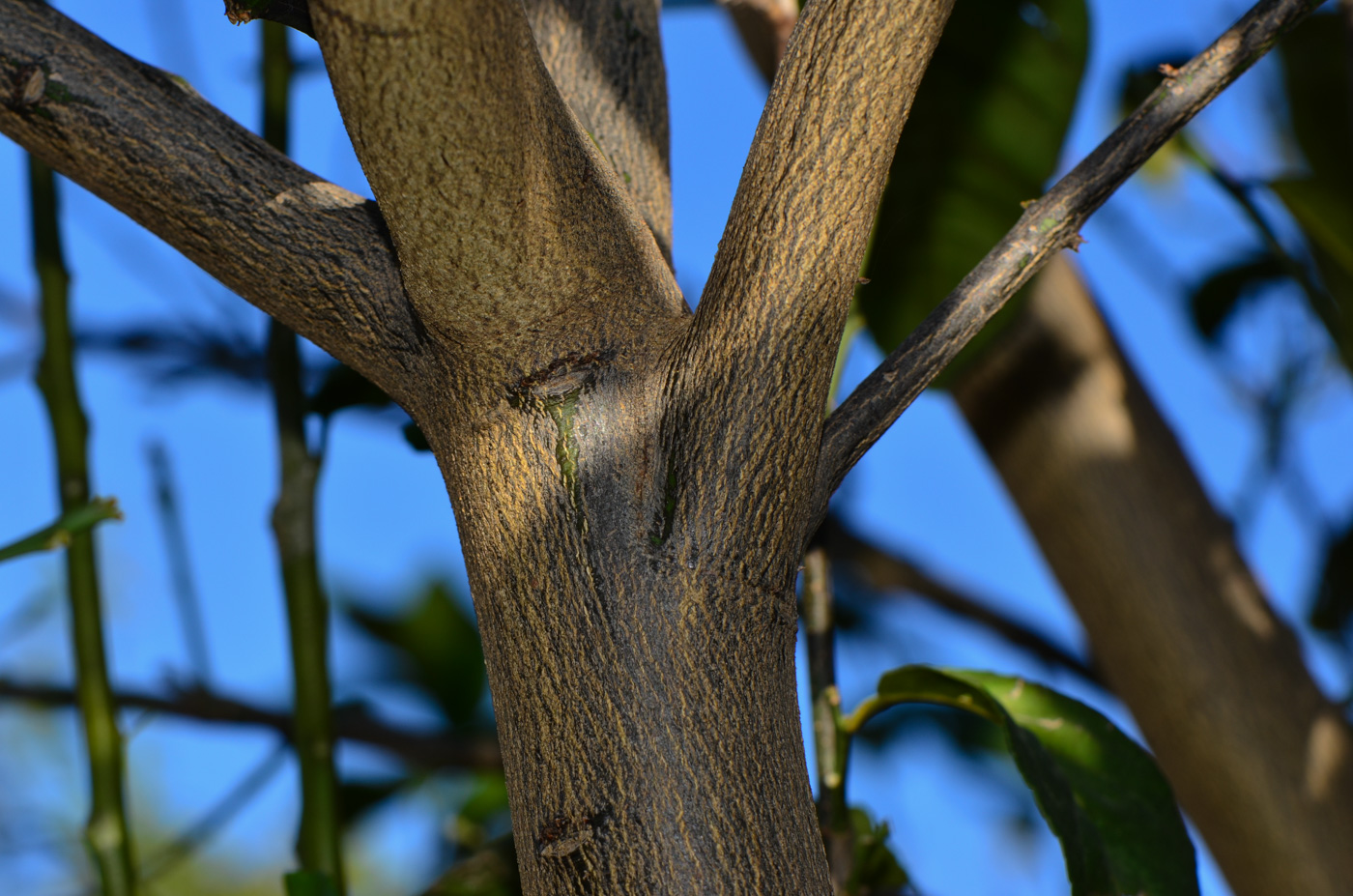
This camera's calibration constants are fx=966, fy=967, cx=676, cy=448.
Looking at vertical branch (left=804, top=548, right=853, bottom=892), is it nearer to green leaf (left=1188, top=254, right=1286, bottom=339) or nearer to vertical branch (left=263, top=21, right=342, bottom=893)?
vertical branch (left=263, top=21, right=342, bottom=893)

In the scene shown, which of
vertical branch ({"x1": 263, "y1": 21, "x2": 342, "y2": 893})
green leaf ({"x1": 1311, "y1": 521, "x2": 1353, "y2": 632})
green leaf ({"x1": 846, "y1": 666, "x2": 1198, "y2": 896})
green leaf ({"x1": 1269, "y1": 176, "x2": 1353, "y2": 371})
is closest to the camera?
green leaf ({"x1": 846, "y1": 666, "x2": 1198, "y2": 896})

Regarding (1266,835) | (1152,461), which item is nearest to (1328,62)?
(1152,461)

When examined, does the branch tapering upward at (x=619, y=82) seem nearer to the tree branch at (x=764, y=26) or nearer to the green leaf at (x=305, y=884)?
the tree branch at (x=764, y=26)

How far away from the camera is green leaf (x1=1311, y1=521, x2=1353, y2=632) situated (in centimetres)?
106

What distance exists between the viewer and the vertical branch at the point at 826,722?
42cm

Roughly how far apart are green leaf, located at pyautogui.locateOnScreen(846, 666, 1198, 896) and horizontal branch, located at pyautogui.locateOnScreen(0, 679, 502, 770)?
1.51 feet

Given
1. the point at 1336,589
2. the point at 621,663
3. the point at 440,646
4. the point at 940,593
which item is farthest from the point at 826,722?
the point at 1336,589

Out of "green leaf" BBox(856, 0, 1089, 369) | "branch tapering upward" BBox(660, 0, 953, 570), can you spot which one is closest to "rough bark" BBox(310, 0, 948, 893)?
"branch tapering upward" BBox(660, 0, 953, 570)

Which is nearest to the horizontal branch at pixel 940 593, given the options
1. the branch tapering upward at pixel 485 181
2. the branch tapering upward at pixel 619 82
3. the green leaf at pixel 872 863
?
the green leaf at pixel 872 863

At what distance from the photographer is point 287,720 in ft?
2.64

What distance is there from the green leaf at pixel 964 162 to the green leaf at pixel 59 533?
0.51 metres

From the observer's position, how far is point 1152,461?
85 cm

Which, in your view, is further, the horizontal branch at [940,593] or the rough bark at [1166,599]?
the horizontal branch at [940,593]

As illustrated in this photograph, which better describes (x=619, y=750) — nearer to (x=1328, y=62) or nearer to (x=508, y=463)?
(x=508, y=463)
